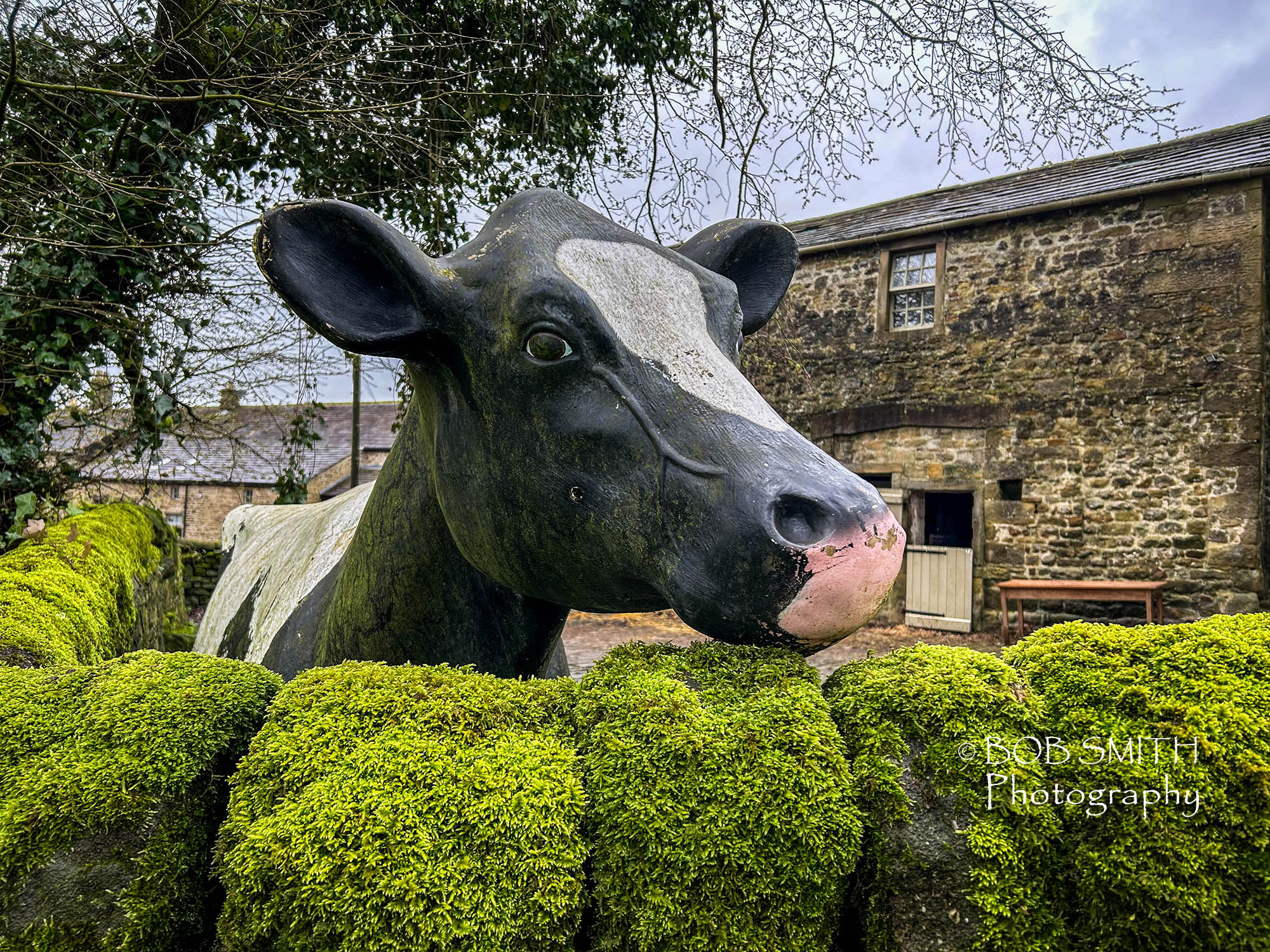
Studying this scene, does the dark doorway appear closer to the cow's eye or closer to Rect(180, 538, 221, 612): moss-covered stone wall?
Rect(180, 538, 221, 612): moss-covered stone wall

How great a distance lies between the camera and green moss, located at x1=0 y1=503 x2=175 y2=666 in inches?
95.0

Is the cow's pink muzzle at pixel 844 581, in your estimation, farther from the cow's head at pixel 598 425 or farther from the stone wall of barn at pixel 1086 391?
the stone wall of barn at pixel 1086 391

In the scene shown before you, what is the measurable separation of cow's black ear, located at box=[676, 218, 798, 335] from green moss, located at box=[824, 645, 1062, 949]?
1.46 meters

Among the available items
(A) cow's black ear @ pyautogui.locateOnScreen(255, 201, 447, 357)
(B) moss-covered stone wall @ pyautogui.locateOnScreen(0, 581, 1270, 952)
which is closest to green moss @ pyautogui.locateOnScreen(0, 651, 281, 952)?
(B) moss-covered stone wall @ pyautogui.locateOnScreen(0, 581, 1270, 952)

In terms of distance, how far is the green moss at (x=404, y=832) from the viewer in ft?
3.10

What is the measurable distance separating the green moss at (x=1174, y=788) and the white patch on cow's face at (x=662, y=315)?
2.36 ft

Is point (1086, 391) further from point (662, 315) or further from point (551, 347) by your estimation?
point (551, 347)

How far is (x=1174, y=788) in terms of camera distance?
40.8 inches

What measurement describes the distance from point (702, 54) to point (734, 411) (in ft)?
18.3

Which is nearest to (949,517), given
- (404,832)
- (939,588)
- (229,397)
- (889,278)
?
(939,588)

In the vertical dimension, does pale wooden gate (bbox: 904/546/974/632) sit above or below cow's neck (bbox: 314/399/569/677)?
below

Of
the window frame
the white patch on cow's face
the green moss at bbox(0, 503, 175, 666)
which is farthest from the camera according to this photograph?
the window frame

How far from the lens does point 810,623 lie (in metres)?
1.27

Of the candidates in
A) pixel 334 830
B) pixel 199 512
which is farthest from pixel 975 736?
pixel 199 512
